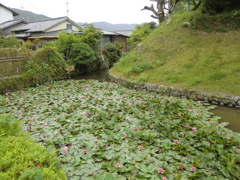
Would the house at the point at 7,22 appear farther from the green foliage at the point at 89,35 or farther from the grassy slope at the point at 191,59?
the grassy slope at the point at 191,59

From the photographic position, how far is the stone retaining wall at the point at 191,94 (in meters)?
6.79

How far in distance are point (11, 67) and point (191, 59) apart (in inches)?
413

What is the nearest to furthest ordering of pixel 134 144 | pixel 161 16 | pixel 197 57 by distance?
Result: 1. pixel 134 144
2. pixel 197 57
3. pixel 161 16

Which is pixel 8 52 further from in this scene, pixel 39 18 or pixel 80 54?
pixel 39 18

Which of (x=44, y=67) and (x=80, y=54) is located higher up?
(x=80, y=54)

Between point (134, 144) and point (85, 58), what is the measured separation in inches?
439

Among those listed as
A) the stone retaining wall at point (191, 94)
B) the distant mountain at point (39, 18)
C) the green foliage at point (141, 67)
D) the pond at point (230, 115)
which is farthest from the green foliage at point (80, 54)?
the distant mountain at point (39, 18)

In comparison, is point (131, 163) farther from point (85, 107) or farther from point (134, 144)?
point (85, 107)

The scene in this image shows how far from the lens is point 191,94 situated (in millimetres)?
7809

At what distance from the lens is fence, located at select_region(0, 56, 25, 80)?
8.91 metres

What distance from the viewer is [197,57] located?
10328 millimetres

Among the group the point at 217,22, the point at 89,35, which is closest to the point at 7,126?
the point at 89,35

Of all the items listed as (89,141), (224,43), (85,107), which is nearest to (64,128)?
(89,141)

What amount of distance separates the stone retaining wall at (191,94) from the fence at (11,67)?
6.09 meters
